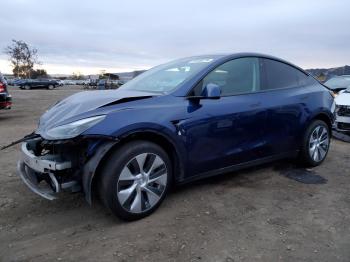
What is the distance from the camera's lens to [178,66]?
14.2ft

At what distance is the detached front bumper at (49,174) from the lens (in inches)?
119

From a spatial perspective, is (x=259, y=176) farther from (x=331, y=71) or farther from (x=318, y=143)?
(x=331, y=71)

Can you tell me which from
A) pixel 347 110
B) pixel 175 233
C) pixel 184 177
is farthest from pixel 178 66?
pixel 347 110

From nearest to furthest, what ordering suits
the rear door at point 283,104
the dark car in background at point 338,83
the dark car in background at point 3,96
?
the rear door at point 283,104 < the dark car in background at point 3,96 < the dark car in background at point 338,83

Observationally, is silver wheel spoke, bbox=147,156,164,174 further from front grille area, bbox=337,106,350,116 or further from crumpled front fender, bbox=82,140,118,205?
front grille area, bbox=337,106,350,116

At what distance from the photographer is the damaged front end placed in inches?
119

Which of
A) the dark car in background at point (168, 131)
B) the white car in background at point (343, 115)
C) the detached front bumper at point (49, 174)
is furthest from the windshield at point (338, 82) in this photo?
the detached front bumper at point (49, 174)

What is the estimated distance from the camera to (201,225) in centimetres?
325

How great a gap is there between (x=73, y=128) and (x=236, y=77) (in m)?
2.00

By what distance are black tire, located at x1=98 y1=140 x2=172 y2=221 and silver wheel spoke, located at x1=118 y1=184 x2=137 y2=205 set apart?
1cm

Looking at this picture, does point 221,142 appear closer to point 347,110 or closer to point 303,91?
point 303,91

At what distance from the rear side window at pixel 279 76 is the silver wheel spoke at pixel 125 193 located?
6.83 ft

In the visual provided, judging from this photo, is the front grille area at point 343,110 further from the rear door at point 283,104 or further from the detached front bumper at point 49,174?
the detached front bumper at point 49,174

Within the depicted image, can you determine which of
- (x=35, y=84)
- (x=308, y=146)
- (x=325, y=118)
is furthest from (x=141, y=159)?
(x=35, y=84)
